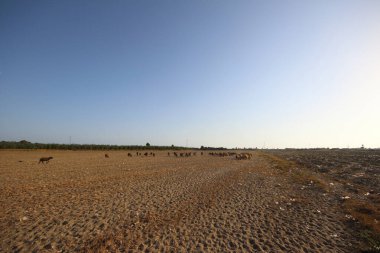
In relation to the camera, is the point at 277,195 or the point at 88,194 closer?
the point at 88,194

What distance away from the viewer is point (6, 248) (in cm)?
841

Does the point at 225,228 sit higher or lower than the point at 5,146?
lower

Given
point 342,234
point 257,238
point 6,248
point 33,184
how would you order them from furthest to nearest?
point 33,184 < point 342,234 < point 257,238 < point 6,248

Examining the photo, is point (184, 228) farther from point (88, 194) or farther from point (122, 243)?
point (88, 194)

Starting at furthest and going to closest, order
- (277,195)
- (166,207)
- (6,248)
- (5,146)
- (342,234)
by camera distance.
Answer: (5,146)
(277,195)
(166,207)
(342,234)
(6,248)

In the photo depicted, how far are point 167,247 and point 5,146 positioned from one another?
7294 cm

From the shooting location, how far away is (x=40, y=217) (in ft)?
37.9

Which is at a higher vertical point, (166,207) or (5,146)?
(5,146)

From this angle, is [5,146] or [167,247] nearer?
[167,247]

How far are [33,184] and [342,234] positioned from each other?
2065cm

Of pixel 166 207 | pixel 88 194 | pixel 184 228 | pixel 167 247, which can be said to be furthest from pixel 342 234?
pixel 88 194

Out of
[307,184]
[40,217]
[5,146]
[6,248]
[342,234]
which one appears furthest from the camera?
[5,146]

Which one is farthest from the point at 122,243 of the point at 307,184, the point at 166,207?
the point at 307,184

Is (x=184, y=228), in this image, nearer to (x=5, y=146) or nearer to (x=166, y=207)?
(x=166, y=207)
